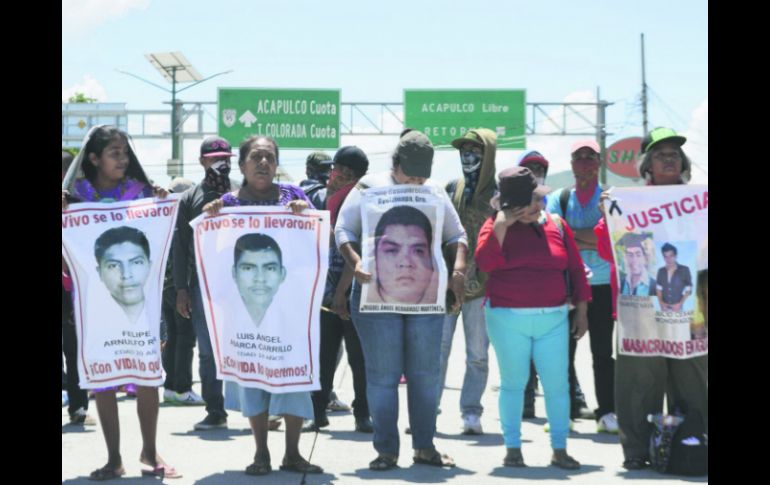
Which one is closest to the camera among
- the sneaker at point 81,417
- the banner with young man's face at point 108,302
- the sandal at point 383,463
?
the banner with young man's face at point 108,302

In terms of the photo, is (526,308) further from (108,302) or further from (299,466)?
(108,302)

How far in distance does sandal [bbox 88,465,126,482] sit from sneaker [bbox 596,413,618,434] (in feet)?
11.8

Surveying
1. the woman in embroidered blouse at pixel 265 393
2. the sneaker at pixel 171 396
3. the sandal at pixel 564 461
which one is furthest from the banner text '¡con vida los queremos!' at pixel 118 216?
the sneaker at pixel 171 396

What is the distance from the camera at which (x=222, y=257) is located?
6918 mm

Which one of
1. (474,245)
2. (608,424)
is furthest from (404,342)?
(608,424)

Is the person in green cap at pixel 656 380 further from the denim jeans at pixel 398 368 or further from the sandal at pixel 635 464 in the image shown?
the denim jeans at pixel 398 368

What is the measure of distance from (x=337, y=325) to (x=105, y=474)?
8.41ft

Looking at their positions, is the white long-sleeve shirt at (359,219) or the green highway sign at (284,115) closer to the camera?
the white long-sleeve shirt at (359,219)

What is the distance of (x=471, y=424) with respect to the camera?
8.40 meters

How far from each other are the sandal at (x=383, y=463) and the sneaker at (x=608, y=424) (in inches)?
82.1

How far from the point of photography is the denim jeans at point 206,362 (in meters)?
8.59

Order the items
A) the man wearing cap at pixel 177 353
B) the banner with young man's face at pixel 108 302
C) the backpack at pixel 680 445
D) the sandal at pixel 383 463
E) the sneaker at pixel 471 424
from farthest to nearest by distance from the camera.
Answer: the man wearing cap at pixel 177 353, the sneaker at pixel 471 424, the sandal at pixel 383 463, the backpack at pixel 680 445, the banner with young man's face at pixel 108 302
